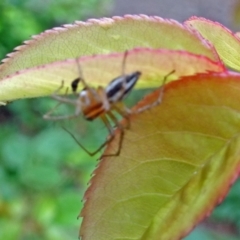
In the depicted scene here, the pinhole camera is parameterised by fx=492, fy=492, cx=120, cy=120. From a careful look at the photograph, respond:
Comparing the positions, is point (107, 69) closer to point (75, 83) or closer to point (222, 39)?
point (75, 83)

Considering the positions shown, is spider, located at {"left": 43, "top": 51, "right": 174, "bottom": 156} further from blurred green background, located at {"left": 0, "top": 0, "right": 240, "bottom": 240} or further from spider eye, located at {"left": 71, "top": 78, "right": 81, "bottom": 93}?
blurred green background, located at {"left": 0, "top": 0, "right": 240, "bottom": 240}

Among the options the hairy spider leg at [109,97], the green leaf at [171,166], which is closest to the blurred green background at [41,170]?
the hairy spider leg at [109,97]

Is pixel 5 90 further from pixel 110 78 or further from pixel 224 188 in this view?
pixel 224 188

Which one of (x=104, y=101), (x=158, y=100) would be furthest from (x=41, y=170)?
(x=158, y=100)

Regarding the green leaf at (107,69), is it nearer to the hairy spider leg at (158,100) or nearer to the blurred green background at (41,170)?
the hairy spider leg at (158,100)

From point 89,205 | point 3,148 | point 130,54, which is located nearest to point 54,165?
point 3,148
